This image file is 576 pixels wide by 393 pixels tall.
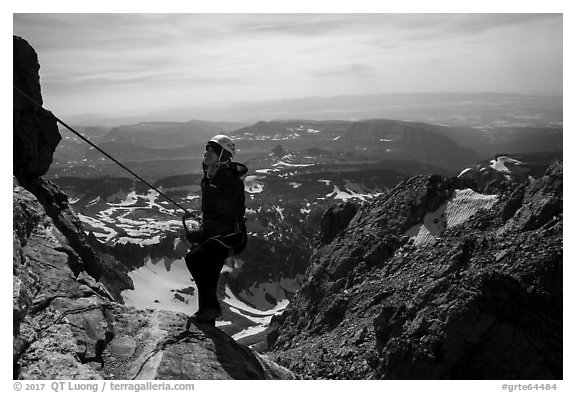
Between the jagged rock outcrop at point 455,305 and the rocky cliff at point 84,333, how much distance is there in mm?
10658

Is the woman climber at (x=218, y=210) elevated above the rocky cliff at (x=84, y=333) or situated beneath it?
elevated above

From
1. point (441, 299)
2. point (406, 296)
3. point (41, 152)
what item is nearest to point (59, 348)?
point (41, 152)

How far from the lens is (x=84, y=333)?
13188 mm

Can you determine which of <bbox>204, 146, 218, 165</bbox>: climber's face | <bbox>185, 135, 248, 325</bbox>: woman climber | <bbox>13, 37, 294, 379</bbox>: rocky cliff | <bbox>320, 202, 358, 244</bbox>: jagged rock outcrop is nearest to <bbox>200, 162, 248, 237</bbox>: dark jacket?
<bbox>185, 135, 248, 325</bbox>: woman climber

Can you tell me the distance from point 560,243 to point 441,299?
20.5 feet

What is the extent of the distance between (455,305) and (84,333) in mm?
17361

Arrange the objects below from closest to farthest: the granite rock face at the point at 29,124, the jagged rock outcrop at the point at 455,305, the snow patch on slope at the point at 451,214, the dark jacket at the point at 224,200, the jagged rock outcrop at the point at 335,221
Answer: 1. the dark jacket at the point at 224,200
2. the granite rock face at the point at 29,124
3. the jagged rock outcrop at the point at 455,305
4. the snow patch on slope at the point at 451,214
5. the jagged rock outcrop at the point at 335,221

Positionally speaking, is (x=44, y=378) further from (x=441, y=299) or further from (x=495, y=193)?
(x=495, y=193)

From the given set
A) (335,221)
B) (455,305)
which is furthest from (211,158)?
(335,221)

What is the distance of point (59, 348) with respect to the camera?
12.3 meters

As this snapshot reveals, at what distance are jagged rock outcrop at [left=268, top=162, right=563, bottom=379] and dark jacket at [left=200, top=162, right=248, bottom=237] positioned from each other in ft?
46.3

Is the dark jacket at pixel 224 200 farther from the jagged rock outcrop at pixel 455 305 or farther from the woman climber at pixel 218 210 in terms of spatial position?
the jagged rock outcrop at pixel 455 305

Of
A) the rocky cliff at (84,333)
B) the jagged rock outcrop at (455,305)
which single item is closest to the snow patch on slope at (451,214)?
the jagged rock outcrop at (455,305)

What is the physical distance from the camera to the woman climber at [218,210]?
14.0m
